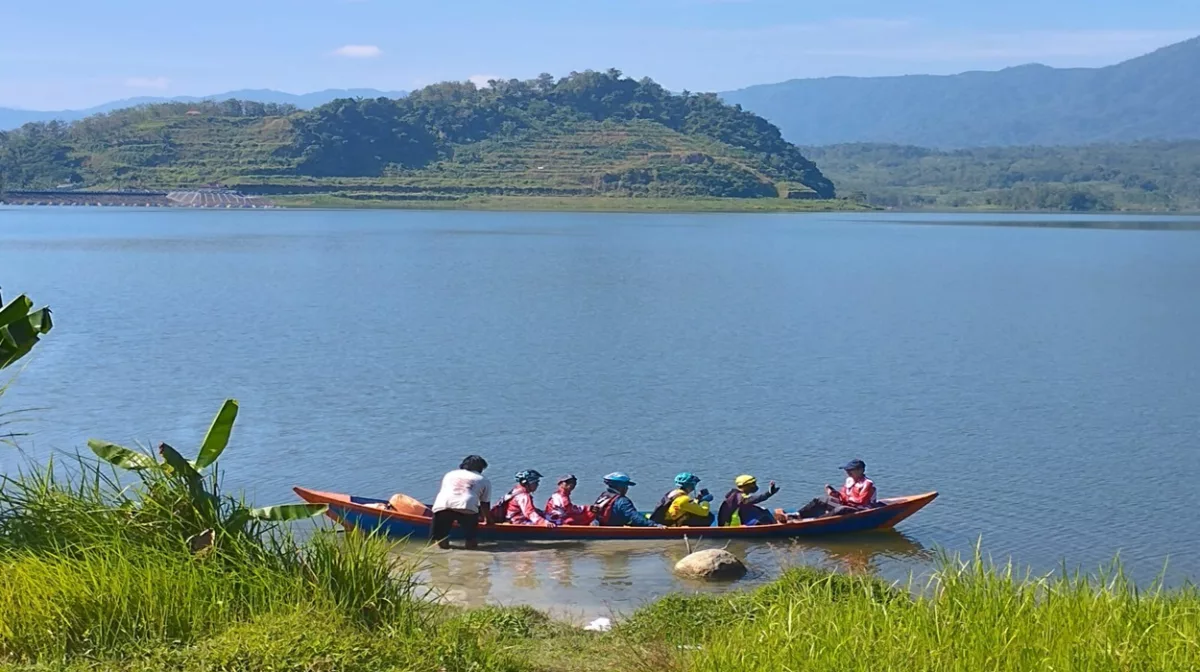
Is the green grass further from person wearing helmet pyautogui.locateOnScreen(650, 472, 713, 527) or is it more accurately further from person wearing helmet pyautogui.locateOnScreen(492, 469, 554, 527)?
person wearing helmet pyautogui.locateOnScreen(650, 472, 713, 527)

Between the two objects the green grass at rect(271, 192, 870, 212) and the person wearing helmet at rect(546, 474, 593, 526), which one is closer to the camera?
the person wearing helmet at rect(546, 474, 593, 526)

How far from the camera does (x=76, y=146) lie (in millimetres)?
167250

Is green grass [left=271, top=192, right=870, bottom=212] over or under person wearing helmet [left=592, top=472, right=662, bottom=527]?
over

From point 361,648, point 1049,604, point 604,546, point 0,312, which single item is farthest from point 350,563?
point 604,546

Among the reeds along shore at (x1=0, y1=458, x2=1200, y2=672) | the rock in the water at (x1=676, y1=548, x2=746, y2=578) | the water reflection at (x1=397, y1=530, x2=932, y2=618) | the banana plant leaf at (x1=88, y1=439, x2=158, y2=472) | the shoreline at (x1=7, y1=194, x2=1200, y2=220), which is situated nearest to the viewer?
the reeds along shore at (x1=0, y1=458, x2=1200, y2=672)

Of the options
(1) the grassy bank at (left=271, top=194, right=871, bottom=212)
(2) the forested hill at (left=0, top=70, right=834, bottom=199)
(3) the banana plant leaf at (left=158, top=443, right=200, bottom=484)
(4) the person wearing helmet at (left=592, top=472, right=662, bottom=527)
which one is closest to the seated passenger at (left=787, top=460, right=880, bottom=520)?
(4) the person wearing helmet at (left=592, top=472, right=662, bottom=527)

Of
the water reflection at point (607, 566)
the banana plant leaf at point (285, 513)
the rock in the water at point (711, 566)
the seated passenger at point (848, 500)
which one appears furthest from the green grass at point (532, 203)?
the banana plant leaf at point (285, 513)

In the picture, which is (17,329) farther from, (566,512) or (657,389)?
(657,389)

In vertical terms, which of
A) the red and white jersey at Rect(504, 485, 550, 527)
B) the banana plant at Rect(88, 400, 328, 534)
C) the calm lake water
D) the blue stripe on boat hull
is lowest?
the calm lake water

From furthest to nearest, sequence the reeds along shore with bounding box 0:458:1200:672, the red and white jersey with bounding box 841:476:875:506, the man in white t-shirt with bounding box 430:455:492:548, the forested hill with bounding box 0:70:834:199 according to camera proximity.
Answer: the forested hill with bounding box 0:70:834:199 < the red and white jersey with bounding box 841:476:875:506 < the man in white t-shirt with bounding box 430:455:492:548 < the reeds along shore with bounding box 0:458:1200:672

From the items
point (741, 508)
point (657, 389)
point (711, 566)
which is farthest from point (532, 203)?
point (711, 566)

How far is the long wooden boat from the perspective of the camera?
15.5m

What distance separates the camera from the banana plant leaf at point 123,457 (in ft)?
25.7

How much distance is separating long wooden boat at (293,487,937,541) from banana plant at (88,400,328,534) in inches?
285
